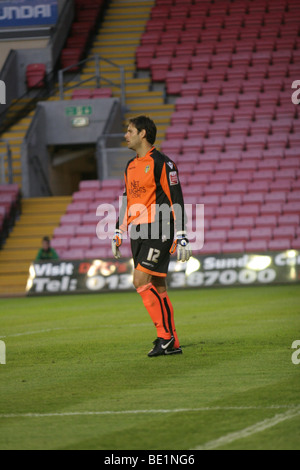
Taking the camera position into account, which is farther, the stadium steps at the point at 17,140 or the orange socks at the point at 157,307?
the stadium steps at the point at 17,140

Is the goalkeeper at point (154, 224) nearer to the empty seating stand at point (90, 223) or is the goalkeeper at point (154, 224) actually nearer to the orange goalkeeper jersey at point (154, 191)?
the orange goalkeeper jersey at point (154, 191)

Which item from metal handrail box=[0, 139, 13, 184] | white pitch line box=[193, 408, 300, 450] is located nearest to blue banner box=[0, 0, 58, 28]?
metal handrail box=[0, 139, 13, 184]

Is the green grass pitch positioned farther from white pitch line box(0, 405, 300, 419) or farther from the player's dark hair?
the player's dark hair

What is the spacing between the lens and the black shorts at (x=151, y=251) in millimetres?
8086

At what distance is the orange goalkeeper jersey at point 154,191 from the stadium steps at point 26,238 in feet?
44.9

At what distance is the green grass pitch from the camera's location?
4867mm

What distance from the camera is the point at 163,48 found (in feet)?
99.8

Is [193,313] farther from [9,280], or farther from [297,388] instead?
[9,280]

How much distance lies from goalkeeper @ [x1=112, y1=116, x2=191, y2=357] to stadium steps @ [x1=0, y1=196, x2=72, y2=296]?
13670 millimetres

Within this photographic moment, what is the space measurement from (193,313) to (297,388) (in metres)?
7.41

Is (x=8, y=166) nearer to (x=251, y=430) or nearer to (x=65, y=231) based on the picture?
(x=65, y=231)

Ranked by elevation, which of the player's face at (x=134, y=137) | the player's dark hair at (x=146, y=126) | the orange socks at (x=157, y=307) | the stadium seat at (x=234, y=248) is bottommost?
the orange socks at (x=157, y=307)
